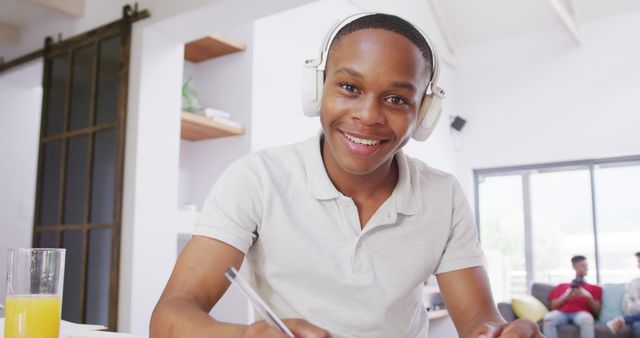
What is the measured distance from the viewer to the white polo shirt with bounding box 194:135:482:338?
1074 mm

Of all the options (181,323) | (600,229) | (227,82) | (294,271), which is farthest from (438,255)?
(600,229)

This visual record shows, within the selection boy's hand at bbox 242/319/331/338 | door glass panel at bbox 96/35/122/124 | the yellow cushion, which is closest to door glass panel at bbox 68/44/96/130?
door glass panel at bbox 96/35/122/124

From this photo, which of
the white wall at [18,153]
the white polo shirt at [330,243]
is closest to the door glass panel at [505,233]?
the white wall at [18,153]

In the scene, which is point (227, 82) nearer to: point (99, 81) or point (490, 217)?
point (99, 81)

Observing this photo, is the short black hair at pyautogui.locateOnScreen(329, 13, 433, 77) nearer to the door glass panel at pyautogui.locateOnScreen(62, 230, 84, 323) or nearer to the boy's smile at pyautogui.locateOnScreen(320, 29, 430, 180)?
the boy's smile at pyautogui.locateOnScreen(320, 29, 430, 180)

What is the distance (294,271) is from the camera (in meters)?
1.10

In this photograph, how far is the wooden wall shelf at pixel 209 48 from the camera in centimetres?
372

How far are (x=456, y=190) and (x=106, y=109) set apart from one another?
8.04 feet

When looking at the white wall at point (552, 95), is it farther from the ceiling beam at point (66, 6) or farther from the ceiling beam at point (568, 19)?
the ceiling beam at point (66, 6)

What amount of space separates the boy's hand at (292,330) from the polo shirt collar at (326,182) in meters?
0.43

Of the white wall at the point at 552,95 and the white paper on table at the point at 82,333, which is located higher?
the white wall at the point at 552,95

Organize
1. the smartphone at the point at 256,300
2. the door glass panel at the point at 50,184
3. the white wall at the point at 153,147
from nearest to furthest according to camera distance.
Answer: the smartphone at the point at 256,300 → the white wall at the point at 153,147 → the door glass panel at the point at 50,184

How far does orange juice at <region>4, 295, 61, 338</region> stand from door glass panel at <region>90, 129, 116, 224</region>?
222 cm

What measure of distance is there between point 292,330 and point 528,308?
17.4ft
